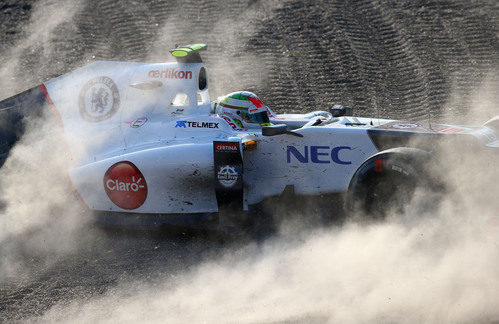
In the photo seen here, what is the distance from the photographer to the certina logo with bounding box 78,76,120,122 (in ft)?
23.5

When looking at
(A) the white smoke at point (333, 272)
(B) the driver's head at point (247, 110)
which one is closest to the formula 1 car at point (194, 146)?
(B) the driver's head at point (247, 110)

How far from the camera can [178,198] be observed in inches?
261

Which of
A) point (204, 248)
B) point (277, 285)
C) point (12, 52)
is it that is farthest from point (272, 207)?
point (12, 52)

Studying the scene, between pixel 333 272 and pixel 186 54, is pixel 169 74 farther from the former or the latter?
pixel 333 272

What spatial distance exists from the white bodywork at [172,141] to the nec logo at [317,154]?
1 cm

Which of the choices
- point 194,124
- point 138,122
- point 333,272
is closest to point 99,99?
point 138,122

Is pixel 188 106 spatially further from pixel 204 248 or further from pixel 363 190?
pixel 363 190

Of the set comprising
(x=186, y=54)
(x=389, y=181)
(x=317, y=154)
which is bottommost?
(x=389, y=181)

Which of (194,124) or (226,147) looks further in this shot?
(194,124)

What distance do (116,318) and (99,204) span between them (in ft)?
6.63

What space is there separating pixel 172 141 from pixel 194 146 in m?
0.40

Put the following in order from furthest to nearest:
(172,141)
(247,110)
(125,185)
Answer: (247,110) → (172,141) → (125,185)

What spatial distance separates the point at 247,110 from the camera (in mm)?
6906

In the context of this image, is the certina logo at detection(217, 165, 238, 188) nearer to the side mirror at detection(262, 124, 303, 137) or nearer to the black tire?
the side mirror at detection(262, 124, 303, 137)
